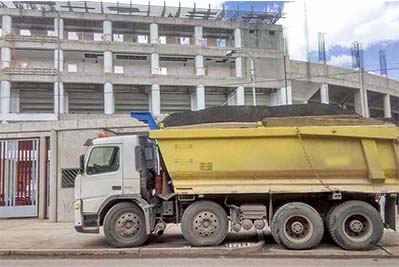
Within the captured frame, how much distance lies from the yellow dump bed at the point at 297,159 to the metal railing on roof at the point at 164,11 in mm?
48454

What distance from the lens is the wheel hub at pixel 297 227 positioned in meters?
9.11

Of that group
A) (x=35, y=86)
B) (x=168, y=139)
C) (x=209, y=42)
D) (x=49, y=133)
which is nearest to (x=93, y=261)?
(x=168, y=139)

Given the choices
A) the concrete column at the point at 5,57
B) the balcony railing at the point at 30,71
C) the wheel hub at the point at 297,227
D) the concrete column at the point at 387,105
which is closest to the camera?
the wheel hub at the point at 297,227

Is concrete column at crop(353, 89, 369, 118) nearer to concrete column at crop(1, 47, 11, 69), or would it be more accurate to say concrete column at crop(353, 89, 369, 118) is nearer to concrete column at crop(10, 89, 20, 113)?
concrete column at crop(10, 89, 20, 113)

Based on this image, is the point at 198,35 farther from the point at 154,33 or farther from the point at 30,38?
the point at 30,38

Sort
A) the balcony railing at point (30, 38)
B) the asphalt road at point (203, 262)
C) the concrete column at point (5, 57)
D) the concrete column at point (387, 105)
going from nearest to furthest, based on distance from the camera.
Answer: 1. the asphalt road at point (203, 262)
2. the concrete column at point (5, 57)
3. the balcony railing at point (30, 38)
4. the concrete column at point (387, 105)

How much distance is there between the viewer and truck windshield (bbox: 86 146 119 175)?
9.82 meters

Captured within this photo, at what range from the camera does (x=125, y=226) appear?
31.5ft

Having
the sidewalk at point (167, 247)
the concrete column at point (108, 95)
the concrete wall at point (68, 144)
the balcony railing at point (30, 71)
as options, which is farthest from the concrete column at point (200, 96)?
the sidewalk at point (167, 247)

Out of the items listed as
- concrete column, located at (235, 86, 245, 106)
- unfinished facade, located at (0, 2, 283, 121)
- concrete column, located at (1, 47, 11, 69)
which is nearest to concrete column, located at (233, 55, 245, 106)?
concrete column, located at (235, 86, 245, 106)

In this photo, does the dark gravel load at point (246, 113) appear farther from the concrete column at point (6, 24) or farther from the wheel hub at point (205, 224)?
the concrete column at point (6, 24)

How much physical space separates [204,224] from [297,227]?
2.00m

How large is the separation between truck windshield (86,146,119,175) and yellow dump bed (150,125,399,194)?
1183mm

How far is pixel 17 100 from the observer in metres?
49.9
